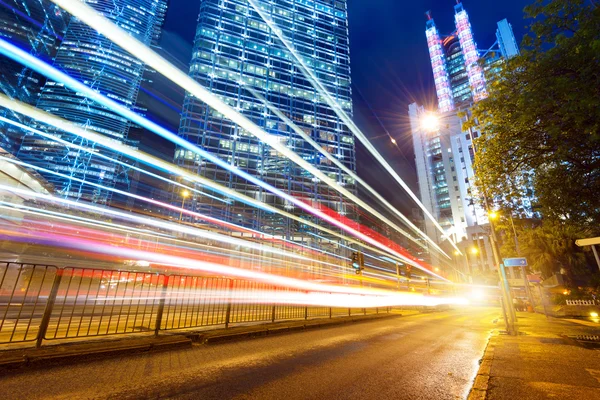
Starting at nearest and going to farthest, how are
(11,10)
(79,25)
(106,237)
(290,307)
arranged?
(290,307) → (106,237) → (11,10) → (79,25)

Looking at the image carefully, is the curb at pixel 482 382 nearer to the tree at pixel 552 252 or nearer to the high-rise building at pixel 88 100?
the tree at pixel 552 252

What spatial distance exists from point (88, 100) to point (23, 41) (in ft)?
113

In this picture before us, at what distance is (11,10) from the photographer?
7131 centimetres

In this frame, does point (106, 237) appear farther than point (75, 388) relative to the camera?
Yes

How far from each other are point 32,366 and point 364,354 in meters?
6.05

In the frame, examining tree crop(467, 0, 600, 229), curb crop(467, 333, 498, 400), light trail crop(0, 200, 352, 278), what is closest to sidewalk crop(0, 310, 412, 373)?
curb crop(467, 333, 498, 400)

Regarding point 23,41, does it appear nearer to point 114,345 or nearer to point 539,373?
point 114,345

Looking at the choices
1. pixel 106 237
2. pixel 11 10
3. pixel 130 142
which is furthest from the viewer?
pixel 130 142

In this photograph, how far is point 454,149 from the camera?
91.8m

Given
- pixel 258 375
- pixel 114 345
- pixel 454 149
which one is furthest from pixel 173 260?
pixel 454 149

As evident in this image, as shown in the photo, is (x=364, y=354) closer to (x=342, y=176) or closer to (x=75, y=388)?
(x=75, y=388)

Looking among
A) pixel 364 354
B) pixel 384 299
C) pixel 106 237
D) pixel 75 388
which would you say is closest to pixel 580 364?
pixel 364 354

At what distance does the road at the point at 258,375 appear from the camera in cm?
333

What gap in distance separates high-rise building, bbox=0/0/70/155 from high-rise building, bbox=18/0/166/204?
16.2ft
